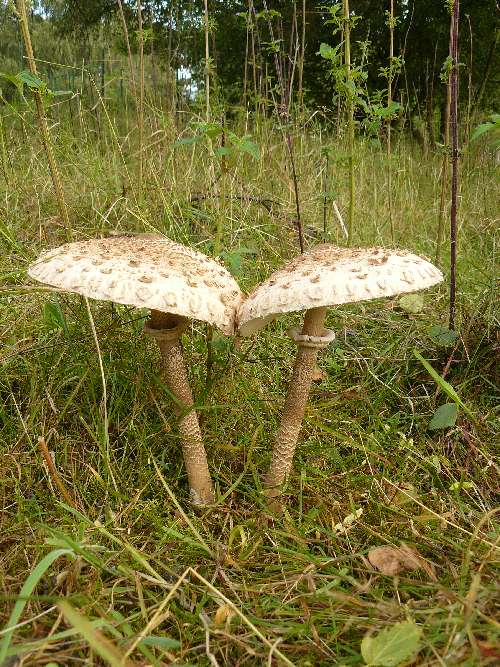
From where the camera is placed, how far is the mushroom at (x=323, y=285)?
1.60 metres

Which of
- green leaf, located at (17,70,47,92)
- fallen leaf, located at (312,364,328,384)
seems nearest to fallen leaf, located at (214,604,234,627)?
fallen leaf, located at (312,364,328,384)

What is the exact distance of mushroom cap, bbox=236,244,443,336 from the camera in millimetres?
1599

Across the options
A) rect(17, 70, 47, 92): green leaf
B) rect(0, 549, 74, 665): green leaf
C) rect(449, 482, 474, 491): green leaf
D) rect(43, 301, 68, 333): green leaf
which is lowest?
rect(449, 482, 474, 491): green leaf

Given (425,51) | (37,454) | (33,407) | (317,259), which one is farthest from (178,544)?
(425,51)

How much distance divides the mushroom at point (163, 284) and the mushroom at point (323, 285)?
0.54 ft

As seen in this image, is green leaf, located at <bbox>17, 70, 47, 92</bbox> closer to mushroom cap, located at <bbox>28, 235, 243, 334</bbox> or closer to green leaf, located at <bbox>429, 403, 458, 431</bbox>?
mushroom cap, located at <bbox>28, 235, 243, 334</bbox>

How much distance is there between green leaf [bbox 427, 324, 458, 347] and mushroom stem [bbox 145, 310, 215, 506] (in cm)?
141

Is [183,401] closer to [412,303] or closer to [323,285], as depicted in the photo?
[323,285]

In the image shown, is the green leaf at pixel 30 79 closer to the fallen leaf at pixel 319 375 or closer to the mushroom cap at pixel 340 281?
the mushroom cap at pixel 340 281

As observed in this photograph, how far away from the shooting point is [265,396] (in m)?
2.81

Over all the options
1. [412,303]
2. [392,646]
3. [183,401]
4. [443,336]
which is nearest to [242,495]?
[183,401]

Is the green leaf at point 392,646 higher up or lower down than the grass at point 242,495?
higher up

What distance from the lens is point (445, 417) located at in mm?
2408

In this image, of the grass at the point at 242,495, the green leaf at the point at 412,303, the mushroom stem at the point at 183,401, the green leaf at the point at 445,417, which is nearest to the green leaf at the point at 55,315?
the grass at the point at 242,495
